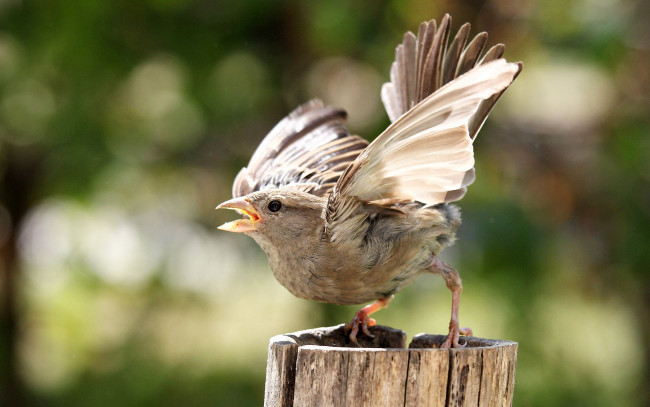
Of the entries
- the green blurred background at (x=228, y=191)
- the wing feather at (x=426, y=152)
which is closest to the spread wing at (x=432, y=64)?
the wing feather at (x=426, y=152)

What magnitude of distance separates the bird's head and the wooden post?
642 mm

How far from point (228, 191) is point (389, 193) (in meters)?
2.83

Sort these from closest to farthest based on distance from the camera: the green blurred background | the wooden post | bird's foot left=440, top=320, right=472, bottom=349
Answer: the wooden post → bird's foot left=440, top=320, right=472, bottom=349 → the green blurred background

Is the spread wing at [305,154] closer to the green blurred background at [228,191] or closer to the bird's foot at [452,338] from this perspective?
the bird's foot at [452,338]

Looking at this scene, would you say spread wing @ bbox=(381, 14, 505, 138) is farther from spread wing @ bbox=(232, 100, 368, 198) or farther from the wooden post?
the wooden post

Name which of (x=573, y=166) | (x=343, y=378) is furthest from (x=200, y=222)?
(x=343, y=378)

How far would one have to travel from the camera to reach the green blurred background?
16.6 ft

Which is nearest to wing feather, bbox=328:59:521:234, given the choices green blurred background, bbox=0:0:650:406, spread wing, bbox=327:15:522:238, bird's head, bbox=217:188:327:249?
spread wing, bbox=327:15:522:238

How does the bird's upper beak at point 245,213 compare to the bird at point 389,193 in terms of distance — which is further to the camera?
the bird's upper beak at point 245,213

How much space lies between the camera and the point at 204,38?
5.38 metres

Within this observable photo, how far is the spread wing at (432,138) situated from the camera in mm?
2344

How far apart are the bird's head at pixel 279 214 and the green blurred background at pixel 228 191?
2.01 metres

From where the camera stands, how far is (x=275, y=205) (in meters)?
3.04

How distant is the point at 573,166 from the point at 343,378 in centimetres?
405
